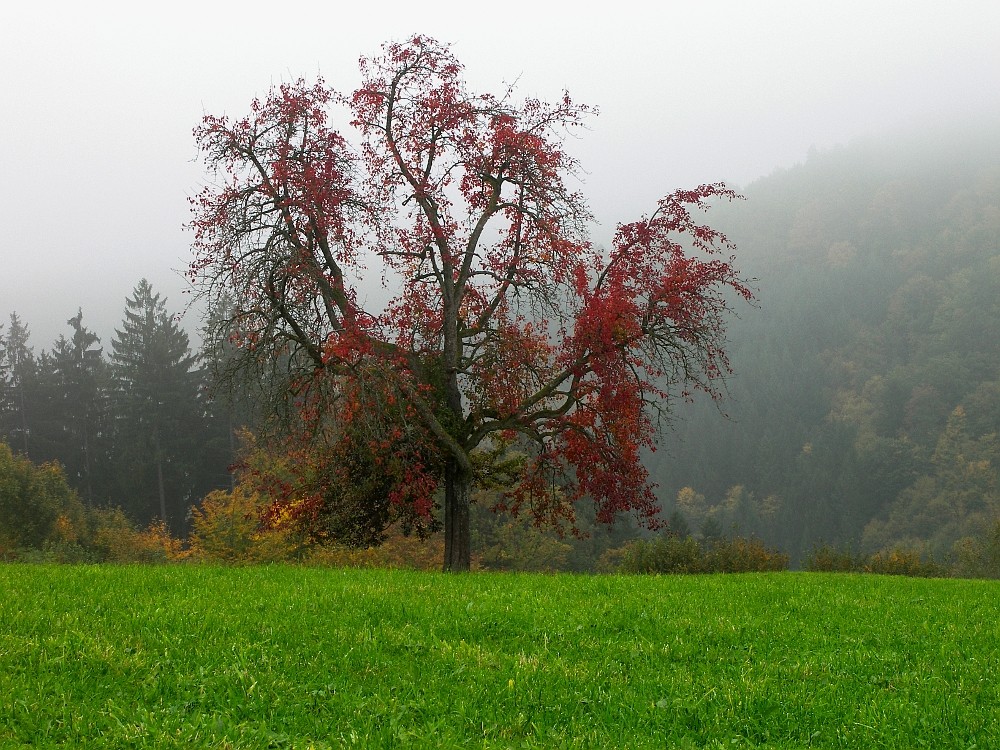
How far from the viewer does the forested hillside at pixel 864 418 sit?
120 m

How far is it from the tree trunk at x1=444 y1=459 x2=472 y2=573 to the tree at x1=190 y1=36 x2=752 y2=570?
0.18ft

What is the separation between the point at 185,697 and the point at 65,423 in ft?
284

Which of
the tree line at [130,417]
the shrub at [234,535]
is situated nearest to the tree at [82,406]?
the tree line at [130,417]

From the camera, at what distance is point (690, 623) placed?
420 inches

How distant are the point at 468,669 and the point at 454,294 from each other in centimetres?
1415

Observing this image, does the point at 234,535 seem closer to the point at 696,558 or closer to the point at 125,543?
the point at 125,543

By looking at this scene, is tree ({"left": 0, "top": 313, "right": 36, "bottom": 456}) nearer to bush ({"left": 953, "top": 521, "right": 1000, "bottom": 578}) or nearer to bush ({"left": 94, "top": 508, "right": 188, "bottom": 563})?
bush ({"left": 94, "top": 508, "right": 188, "bottom": 563})

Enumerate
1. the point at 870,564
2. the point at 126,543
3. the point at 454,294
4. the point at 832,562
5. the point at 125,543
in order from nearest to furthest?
the point at 454,294, the point at 832,562, the point at 870,564, the point at 125,543, the point at 126,543

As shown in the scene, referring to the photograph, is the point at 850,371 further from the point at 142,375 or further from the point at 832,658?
the point at 832,658

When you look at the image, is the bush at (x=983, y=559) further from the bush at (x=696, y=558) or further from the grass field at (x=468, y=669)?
the grass field at (x=468, y=669)

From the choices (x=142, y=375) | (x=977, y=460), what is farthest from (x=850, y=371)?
(x=142, y=375)

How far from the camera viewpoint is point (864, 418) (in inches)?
5664

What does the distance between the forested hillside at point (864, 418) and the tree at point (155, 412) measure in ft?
169

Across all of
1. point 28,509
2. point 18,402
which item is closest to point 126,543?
point 28,509
